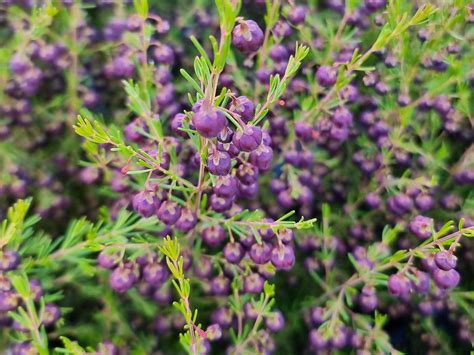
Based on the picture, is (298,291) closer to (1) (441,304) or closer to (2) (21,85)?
(1) (441,304)

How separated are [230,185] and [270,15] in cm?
39

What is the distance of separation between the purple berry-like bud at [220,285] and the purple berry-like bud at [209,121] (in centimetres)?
40

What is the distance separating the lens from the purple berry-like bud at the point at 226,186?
0.79 m

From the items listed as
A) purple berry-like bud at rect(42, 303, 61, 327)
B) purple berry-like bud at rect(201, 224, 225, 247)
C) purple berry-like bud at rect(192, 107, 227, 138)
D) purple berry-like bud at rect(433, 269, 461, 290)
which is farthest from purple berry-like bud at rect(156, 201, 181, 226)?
purple berry-like bud at rect(433, 269, 461, 290)

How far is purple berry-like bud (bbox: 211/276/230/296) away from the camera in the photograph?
3.26ft

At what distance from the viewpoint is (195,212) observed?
2.98 feet

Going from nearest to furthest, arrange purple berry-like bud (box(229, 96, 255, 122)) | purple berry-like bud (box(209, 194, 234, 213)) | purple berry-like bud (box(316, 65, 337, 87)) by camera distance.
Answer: purple berry-like bud (box(229, 96, 255, 122)), purple berry-like bud (box(209, 194, 234, 213)), purple berry-like bud (box(316, 65, 337, 87))

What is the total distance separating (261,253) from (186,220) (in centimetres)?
13

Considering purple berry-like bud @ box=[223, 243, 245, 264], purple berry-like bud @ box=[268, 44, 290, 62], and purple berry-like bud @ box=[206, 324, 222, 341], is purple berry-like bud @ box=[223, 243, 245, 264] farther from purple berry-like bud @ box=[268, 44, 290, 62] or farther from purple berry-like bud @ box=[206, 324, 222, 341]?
purple berry-like bud @ box=[268, 44, 290, 62]

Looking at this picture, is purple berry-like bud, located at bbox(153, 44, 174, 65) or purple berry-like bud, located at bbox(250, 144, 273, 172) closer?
purple berry-like bud, located at bbox(250, 144, 273, 172)

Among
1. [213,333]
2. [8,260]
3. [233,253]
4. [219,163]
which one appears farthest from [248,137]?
[8,260]

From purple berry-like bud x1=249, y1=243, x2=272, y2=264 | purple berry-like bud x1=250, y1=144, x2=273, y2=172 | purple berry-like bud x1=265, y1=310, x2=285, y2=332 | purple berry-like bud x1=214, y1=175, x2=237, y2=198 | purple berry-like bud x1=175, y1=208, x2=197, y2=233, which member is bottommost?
purple berry-like bud x1=265, y1=310, x2=285, y2=332

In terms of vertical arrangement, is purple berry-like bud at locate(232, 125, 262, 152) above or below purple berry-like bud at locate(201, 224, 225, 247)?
above

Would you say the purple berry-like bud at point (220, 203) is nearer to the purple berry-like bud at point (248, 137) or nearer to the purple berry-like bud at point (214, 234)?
the purple berry-like bud at point (214, 234)
